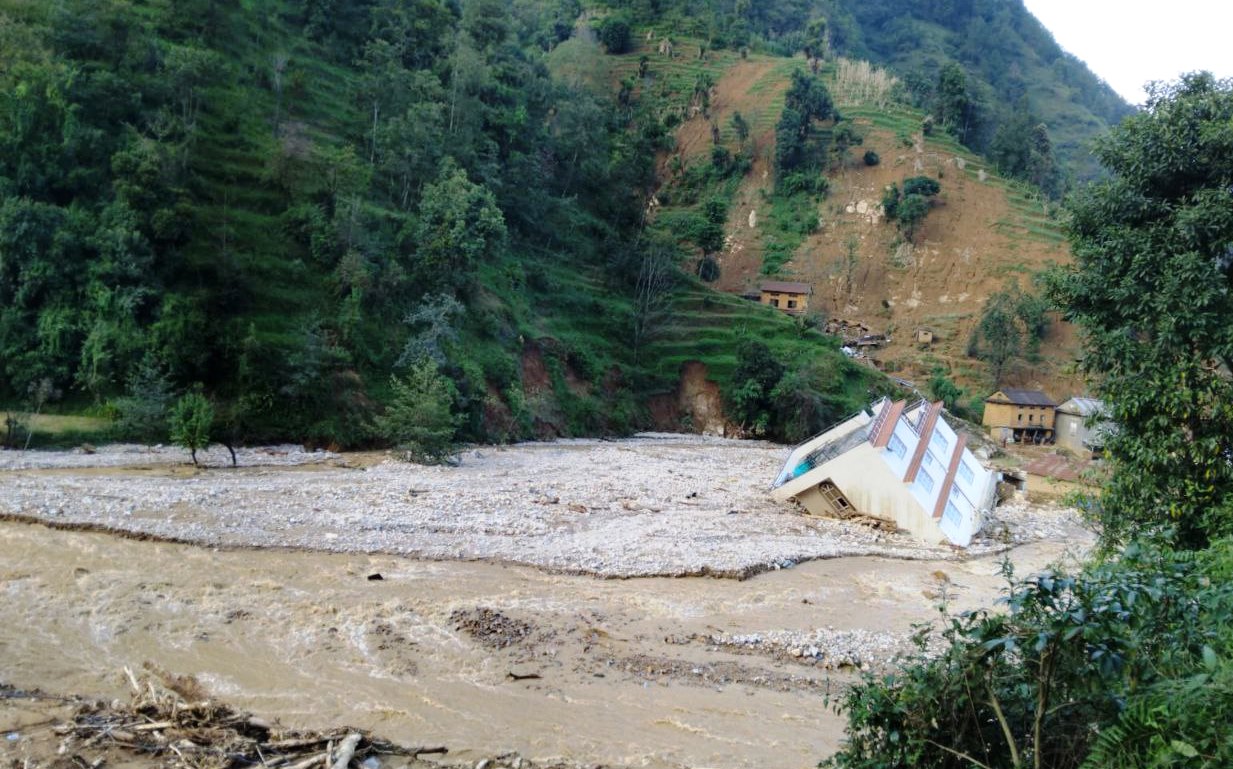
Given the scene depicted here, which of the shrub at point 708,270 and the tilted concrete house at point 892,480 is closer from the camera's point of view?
the tilted concrete house at point 892,480

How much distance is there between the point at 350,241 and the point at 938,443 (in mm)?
25024

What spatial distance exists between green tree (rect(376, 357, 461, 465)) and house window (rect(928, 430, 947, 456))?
16.8 m

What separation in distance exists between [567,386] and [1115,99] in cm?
14593

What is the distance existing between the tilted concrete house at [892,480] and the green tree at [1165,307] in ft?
44.4

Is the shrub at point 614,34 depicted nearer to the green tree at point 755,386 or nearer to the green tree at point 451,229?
the green tree at point 755,386

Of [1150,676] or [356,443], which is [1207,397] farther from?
[356,443]

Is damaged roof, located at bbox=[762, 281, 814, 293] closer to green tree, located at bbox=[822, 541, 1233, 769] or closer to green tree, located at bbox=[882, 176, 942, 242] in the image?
green tree, located at bbox=[882, 176, 942, 242]

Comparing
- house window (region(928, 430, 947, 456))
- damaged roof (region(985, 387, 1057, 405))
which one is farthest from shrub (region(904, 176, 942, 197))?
house window (region(928, 430, 947, 456))

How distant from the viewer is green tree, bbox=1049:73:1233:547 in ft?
33.6

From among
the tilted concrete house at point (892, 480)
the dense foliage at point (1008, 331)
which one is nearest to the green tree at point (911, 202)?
the dense foliage at point (1008, 331)

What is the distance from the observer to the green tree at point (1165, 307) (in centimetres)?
1023

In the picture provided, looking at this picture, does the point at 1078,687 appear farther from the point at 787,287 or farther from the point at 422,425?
the point at 787,287

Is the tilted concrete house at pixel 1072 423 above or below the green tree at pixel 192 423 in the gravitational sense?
above

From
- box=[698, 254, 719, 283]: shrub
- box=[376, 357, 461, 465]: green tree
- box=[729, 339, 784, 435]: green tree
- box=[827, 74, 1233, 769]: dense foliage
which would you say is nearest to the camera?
box=[827, 74, 1233, 769]: dense foliage
